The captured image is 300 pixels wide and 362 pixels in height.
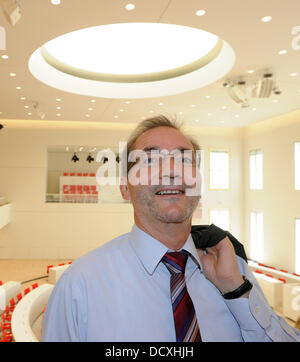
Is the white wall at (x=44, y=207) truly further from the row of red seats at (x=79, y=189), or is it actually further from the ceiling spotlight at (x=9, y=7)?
the ceiling spotlight at (x=9, y=7)

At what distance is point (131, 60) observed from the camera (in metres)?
8.72

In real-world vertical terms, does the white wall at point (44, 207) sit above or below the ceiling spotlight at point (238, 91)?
below

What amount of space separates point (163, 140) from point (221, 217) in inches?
510

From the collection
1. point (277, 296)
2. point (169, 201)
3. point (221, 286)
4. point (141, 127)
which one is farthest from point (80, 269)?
point (277, 296)

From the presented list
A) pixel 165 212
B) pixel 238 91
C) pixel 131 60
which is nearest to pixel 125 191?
pixel 165 212

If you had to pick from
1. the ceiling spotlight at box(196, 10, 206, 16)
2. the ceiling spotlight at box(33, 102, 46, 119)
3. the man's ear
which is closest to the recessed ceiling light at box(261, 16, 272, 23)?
the ceiling spotlight at box(196, 10, 206, 16)

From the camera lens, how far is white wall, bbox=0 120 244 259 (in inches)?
516

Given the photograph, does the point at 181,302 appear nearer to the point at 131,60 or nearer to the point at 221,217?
the point at 131,60

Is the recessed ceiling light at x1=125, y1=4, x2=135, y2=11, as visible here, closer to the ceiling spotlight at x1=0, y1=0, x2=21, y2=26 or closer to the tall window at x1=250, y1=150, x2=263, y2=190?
the ceiling spotlight at x1=0, y1=0, x2=21, y2=26

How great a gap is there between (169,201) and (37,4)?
419cm

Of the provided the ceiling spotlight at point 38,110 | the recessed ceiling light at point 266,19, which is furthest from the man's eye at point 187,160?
the ceiling spotlight at point 38,110

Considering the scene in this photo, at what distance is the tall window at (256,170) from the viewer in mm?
12859
